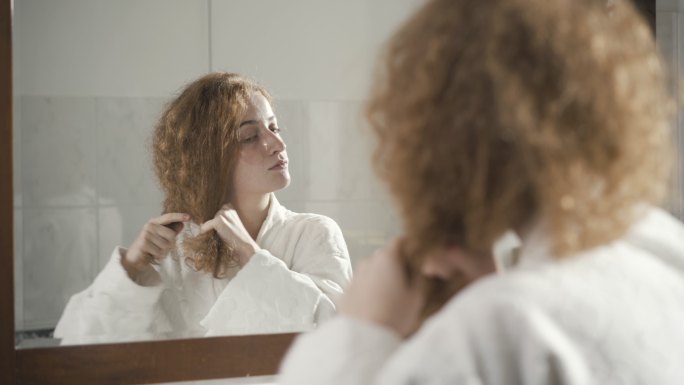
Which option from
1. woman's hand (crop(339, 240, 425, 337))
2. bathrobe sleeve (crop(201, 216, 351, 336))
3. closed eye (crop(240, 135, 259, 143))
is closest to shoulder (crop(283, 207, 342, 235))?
bathrobe sleeve (crop(201, 216, 351, 336))

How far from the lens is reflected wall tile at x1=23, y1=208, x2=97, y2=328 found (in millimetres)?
952

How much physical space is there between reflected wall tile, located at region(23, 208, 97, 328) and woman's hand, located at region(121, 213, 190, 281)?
47 mm

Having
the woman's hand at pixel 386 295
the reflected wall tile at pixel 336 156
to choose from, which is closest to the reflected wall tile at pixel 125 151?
the reflected wall tile at pixel 336 156

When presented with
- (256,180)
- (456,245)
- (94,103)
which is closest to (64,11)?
(94,103)

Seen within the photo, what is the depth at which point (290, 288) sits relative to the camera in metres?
1.03

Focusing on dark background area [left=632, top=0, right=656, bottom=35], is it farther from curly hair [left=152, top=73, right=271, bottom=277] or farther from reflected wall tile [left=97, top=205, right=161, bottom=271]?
reflected wall tile [left=97, top=205, right=161, bottom=271]

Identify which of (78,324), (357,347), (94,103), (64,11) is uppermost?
(64,11)

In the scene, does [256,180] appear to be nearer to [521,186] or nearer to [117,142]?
[117,142]

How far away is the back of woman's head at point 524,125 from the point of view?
375 millimetres

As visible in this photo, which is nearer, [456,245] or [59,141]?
[456,245]

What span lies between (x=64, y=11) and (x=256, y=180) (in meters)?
0.32

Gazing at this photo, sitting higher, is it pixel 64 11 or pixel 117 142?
pixel 64 11

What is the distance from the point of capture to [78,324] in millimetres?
978

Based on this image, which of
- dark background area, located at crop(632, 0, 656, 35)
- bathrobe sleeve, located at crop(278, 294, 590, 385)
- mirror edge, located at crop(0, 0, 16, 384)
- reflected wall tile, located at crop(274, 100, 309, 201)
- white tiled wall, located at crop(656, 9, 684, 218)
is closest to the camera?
bathrobe sleeve, located at crop(278, 294, 590, 385)
